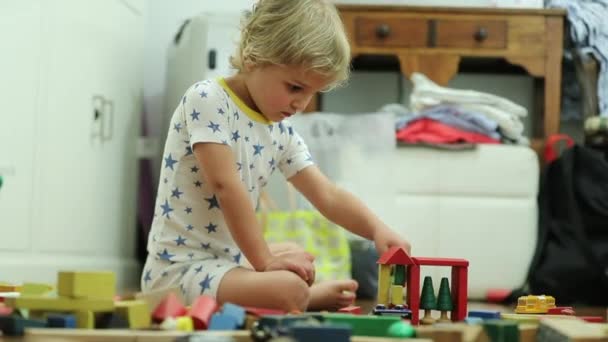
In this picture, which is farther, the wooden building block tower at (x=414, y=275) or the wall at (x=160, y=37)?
the wall at (x=160, y=37)

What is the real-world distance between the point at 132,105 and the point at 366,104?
2.41 ft

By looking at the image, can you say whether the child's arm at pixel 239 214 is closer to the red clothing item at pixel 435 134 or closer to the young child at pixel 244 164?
the young child at pixel 244 164

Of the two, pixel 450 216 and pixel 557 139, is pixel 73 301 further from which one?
pixel 557 139

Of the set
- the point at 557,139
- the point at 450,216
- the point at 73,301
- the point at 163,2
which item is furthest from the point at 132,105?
the point at 73,301

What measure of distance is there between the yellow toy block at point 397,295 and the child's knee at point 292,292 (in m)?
0.15

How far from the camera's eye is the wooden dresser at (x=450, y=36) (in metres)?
2.60

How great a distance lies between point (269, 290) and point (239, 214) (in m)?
0.11

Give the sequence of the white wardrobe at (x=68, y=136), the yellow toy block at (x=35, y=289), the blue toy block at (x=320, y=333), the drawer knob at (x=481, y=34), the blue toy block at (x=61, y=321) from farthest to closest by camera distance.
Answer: the drawer knob at (x=481, y=34), the white wardrobe at (x=68, y=136), the yellow toy block at (x=35, y=289), the blue toy block at (x=61, y=321), the blue toy block at (x=320, y=333)

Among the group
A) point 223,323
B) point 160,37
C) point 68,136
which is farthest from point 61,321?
point 160,37

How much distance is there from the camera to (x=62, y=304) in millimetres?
722

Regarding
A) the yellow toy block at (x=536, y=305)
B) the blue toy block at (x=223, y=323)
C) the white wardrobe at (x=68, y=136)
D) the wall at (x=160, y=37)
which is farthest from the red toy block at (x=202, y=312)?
the wall at (x=160, y=37)

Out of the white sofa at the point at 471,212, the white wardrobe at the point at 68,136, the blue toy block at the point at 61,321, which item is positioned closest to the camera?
the blue toy block at the point at 61,321

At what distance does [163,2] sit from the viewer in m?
2.95

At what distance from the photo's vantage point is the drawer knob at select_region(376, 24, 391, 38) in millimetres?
2602
